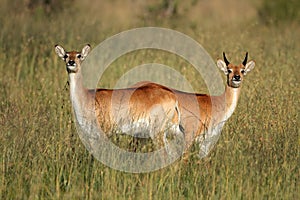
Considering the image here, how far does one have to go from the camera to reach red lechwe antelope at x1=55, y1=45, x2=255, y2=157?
645cm

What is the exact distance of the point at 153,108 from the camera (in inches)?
264

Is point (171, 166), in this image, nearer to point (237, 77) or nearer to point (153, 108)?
point (153, 108)

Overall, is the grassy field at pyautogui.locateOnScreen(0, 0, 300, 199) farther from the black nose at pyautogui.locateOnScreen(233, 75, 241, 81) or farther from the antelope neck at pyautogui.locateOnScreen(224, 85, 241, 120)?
the black nose at pyautogui.locateOnScreen(233, 75, 241, 81)

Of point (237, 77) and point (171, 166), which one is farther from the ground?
point (237, 77)

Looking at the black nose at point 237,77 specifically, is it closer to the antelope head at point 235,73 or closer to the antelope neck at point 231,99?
the antelope head at point 235,73

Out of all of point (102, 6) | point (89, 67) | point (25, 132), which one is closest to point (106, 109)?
point (25, 132)

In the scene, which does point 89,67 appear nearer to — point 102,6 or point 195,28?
point 195,28

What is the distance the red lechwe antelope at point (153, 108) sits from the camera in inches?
254

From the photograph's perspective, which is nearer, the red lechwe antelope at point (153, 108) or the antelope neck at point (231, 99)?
the red lechwe antelope at point (153, 108)

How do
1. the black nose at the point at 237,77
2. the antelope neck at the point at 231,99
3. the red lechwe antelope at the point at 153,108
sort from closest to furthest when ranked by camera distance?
1. the red lechwe antelope at the point at 153,108
2. the black nose at the point at 237,77
3. the antelope neck at the point at 231,99

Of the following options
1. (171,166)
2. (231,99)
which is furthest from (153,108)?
(171,166)

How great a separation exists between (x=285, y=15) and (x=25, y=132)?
10904 millimetres

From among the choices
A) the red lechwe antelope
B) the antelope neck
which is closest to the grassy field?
the antelope neck

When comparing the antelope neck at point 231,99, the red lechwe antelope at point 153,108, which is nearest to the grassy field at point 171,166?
the antelope neck at point 231,99
